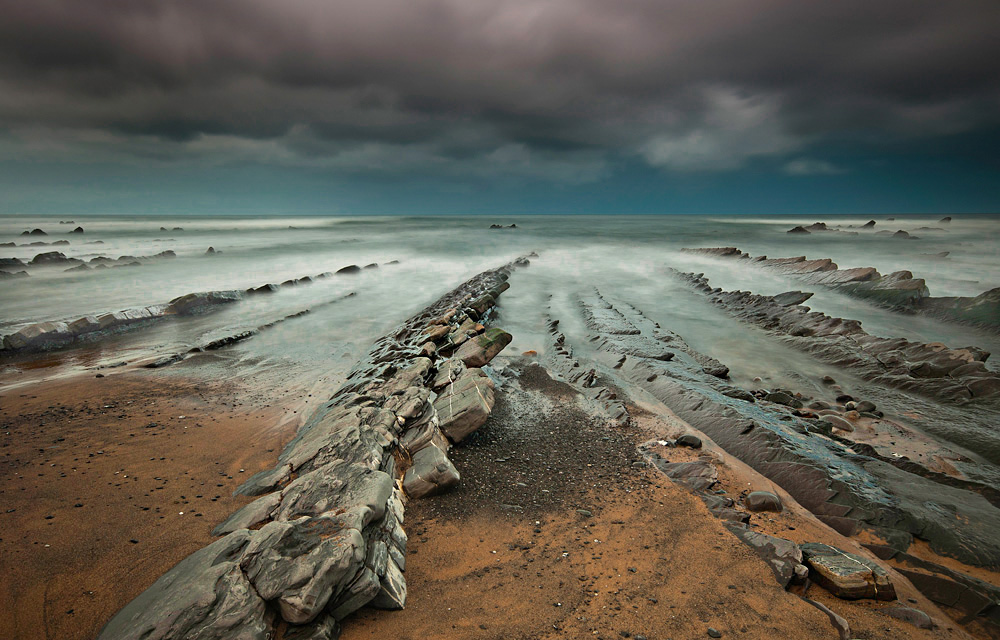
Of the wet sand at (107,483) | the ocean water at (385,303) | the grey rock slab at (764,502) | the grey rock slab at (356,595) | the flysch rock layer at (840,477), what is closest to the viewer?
the grey rock slab at (356,595)

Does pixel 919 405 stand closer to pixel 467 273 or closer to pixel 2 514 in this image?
pixel 2 514

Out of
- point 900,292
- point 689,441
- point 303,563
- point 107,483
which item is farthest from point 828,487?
point 900,292

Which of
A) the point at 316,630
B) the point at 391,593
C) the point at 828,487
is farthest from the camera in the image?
the point at 828,487

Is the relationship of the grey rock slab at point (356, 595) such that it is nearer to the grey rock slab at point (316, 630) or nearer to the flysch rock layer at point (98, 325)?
the grey rock slab at point (316, 630)

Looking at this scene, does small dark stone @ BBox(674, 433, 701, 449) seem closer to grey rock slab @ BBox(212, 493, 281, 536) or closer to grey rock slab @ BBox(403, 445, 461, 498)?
grey rock slab @ BBox(403, 445, 461, 498)

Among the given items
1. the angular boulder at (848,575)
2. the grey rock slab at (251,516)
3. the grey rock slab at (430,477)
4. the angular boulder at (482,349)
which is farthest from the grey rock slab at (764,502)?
the angular boulder at (482,349)

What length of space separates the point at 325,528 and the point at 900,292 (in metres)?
15.7

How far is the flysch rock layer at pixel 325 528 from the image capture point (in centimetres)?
247

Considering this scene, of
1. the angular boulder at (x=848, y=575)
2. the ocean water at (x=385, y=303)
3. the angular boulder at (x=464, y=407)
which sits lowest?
the ocean water at (x=385, y=303)

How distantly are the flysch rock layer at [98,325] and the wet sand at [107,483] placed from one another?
117 inches

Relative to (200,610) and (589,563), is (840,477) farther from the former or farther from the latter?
(200,610)

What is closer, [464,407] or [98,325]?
[464,407]

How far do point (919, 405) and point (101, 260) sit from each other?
1180 inches

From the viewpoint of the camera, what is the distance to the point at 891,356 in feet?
25.1
